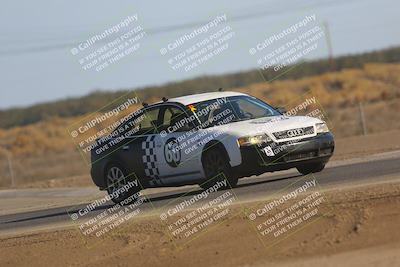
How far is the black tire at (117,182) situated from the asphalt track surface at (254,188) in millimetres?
252

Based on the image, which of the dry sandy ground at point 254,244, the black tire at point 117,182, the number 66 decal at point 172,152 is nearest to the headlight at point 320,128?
the number 66 decal at point 172,152

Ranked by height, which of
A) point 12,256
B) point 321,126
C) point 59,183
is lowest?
point 59,183

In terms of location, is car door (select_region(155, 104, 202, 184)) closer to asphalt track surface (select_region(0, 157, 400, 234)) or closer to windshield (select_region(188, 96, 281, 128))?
windshield (select_region(188, 96, 281, 128))

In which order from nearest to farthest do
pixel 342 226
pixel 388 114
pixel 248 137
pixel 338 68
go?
pixel 342 226 → pixel 248 137 → pixel 388 114 → pixel 338 68

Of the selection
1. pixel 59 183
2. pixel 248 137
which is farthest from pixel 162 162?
pixel 59 183

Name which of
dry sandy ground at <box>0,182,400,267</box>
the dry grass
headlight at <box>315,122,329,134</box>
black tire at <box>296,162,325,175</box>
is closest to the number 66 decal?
black tire at <box>296,162,325,175</box>

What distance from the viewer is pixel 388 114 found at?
37750mm

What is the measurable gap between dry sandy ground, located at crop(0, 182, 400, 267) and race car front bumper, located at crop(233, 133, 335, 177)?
195cm

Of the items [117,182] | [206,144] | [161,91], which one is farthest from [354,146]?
[161,91]

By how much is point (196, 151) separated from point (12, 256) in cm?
384

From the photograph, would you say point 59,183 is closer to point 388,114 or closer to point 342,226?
point 342,226

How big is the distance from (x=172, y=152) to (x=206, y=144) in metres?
0.71

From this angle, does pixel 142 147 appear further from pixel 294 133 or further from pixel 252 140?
pixel 294 133

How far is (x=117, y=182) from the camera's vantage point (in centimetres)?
1562
